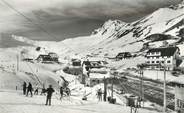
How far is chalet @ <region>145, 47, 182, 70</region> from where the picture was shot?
125750 millimetres

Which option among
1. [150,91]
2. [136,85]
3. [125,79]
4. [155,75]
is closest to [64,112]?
[150,91]

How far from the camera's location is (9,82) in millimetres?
55344

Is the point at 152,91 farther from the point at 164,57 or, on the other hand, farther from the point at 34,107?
the point at 164,57

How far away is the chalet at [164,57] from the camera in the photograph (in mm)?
125750

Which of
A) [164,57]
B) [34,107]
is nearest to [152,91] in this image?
[34,107]

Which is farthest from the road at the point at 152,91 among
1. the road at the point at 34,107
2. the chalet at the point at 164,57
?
the chalet at the point at 164,57

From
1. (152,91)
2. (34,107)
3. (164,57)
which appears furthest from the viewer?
(164,57)

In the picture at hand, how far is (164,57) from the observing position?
127312 millimetres

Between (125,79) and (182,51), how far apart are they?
85.8m

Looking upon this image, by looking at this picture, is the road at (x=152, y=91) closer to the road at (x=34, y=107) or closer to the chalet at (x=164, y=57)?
the road at (x=34, y=107)

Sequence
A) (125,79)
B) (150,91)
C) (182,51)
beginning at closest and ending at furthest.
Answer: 1. (150,91)
2. (125,79)
3. (182,51)

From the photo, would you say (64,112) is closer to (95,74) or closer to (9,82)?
(9,82)

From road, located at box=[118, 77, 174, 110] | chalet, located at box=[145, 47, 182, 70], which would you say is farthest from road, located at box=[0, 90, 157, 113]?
chalet, located at box=[145, 47, 182, 70]

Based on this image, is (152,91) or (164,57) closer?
(152,91)
